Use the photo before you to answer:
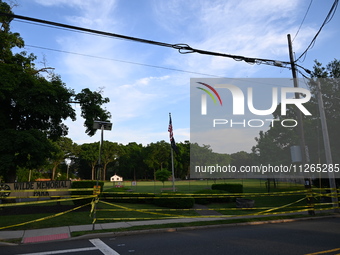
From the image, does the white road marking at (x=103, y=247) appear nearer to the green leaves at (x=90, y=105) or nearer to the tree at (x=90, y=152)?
the green leaves at (x=90, y=105)

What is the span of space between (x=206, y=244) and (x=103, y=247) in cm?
285

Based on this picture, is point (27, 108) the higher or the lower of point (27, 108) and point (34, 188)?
the higher

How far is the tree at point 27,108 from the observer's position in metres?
14.4

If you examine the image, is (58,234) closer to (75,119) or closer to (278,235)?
(278,235)

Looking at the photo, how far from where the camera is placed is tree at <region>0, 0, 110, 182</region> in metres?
14.4

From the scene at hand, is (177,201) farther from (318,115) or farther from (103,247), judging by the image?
(318,115)

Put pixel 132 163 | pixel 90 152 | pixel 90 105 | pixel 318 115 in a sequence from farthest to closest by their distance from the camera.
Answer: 1. pixel 132 163
2. pixel 90 152
3. pixel 318 115
4. pixel 90 105

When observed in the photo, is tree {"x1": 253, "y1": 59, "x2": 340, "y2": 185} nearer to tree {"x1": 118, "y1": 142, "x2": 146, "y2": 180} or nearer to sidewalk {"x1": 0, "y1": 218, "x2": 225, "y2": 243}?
sidewalk {"x1": 0, "y1": 218, "x2": 225, "y2": 243}

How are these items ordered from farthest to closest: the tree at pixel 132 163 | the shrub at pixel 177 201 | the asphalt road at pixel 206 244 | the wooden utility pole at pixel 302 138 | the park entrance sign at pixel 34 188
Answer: the tree at pixel 132 163 → the shrub at pixel 177 201 → the park entrance sign at pixel 34 188 → the wooden utility pole at pixel 302 138 → the asphalt road at pixel 206 244

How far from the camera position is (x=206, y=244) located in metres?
7.40

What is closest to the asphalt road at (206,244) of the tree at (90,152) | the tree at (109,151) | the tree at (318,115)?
the tree at (318,115)

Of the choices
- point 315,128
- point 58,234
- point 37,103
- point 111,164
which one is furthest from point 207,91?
point 111,164

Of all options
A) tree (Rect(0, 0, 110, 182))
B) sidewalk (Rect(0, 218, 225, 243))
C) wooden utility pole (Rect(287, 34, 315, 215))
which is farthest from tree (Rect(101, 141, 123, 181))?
sidewalk (Rect(0, 218, 225, 243))

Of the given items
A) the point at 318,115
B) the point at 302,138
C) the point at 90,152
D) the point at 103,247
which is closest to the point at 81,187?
the point at 103,247
